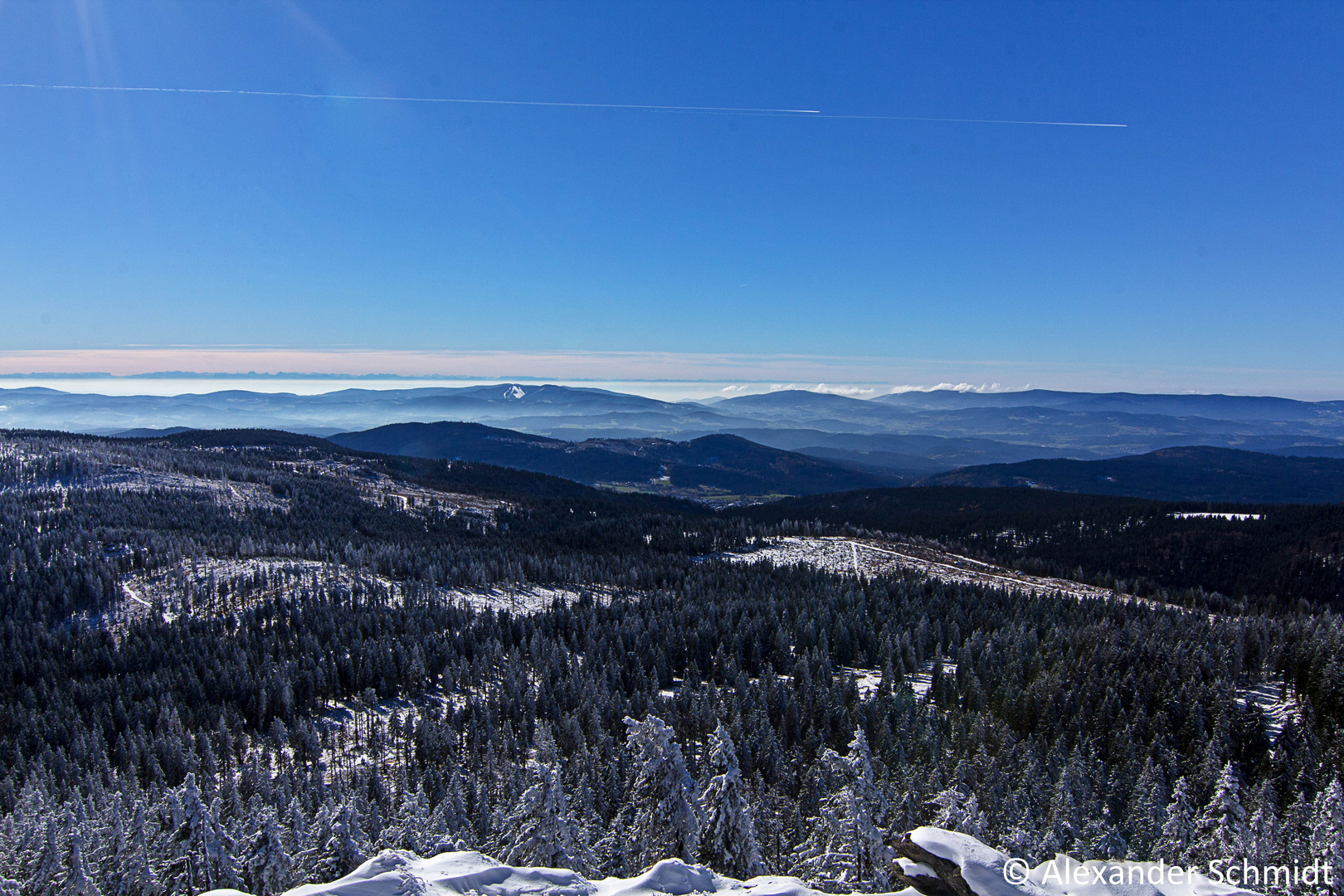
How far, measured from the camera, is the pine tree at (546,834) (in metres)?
30.0

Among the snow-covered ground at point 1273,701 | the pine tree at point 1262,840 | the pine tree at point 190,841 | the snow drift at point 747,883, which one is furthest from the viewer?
the snow-covered ground at point 1273,701

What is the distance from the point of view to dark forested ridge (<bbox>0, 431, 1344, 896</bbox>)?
107 ft

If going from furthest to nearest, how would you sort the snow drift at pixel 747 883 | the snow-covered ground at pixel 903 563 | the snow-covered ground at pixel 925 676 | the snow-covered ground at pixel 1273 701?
the snow-covered ground at pixel 903 563, the snow-covered ground at pixel 925 676, the snow-covered ground at pixel 1273 701, the snow drift at pixel 747 883

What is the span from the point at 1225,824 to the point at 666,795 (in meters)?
29.0

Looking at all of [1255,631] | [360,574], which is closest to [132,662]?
[360,574]

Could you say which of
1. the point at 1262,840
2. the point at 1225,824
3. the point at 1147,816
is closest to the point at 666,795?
the point at 1225,824

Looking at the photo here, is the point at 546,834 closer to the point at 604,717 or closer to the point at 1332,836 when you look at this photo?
the point at 1332,836

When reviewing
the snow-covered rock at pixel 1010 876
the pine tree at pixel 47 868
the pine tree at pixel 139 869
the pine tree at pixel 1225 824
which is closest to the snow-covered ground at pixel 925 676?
the pine tree at pixel 1225 824

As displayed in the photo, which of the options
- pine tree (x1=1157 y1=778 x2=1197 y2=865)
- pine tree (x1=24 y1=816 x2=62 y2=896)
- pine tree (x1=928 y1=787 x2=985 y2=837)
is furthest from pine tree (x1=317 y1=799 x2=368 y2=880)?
pine tree (x1=1157 y1=778 x2=1197 y2=865)

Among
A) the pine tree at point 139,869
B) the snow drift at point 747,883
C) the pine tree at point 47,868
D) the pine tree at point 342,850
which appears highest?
the snow drift at point 747,883

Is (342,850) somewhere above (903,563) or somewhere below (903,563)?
above

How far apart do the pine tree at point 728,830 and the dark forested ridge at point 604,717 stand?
0.76ft

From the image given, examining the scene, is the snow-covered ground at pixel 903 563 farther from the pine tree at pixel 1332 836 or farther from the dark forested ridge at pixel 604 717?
the pine tree at pixel 1332 836

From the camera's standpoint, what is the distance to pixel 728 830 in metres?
30.3
